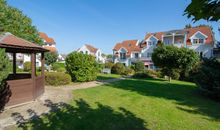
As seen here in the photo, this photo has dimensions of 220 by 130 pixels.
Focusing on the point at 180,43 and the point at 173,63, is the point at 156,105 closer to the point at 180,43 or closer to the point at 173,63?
the point at 173,63

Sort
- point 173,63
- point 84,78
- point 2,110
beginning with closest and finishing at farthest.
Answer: point 2,110 < point 84,78 < point 173,63

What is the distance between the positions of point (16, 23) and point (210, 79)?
21.2m

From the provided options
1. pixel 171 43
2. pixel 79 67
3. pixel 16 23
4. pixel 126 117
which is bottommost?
pixel 126 117

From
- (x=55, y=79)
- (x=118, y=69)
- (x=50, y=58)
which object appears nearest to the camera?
(x=55, y=79)

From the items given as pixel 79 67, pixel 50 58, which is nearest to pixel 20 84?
pixel 79 67

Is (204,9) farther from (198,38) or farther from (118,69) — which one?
(198,38)

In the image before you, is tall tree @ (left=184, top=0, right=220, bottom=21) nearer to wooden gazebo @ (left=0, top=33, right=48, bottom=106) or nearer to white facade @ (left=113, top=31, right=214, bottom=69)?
wooden gazebo @ (left=0, top=33, right=48, bottom=106)

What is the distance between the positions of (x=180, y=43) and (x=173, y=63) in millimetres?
19546

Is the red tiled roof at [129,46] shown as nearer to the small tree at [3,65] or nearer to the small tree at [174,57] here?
the small tree at [174,57]

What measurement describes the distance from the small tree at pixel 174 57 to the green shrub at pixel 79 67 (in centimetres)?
917

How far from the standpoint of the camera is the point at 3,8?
17.4 m

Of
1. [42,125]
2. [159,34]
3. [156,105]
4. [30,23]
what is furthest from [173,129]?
[159,34]

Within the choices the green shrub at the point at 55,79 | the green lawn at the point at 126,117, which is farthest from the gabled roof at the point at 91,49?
the green lawn at the point at 126,117

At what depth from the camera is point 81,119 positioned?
20.2ft
